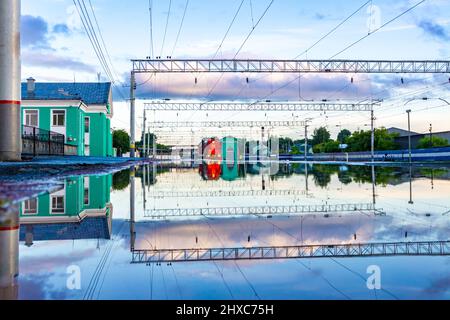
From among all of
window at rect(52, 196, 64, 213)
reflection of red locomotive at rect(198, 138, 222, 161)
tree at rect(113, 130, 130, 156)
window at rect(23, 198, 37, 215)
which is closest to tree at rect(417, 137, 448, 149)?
reflection of red locomotive at rect(198, 138, 222, 161)

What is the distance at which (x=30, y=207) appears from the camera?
6.66 meters

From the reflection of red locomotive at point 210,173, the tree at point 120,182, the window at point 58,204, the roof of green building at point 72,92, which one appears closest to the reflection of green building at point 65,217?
the window at point 58,204

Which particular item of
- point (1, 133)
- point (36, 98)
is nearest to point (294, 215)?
point (1, 133)

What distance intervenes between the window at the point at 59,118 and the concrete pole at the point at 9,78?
26219 millimetres

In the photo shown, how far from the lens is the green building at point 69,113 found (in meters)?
40.4

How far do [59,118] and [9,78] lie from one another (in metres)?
26.8

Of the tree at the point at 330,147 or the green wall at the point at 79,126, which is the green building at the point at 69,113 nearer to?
the green wall at the point at 79,126

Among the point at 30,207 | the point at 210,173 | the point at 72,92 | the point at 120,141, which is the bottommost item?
the point at 30,207

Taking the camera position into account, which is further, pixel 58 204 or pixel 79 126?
pixel 79 126

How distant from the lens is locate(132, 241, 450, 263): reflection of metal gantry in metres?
4.15

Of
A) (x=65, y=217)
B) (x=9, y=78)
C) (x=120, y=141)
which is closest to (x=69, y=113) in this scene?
(x=9, y=78)

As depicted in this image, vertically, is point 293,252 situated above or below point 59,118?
below

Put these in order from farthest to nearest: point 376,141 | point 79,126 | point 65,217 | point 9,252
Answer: point 376,141 → point 79,126 → point 65,217 → point 9,252

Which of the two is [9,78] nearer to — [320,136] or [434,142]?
[434,142]
